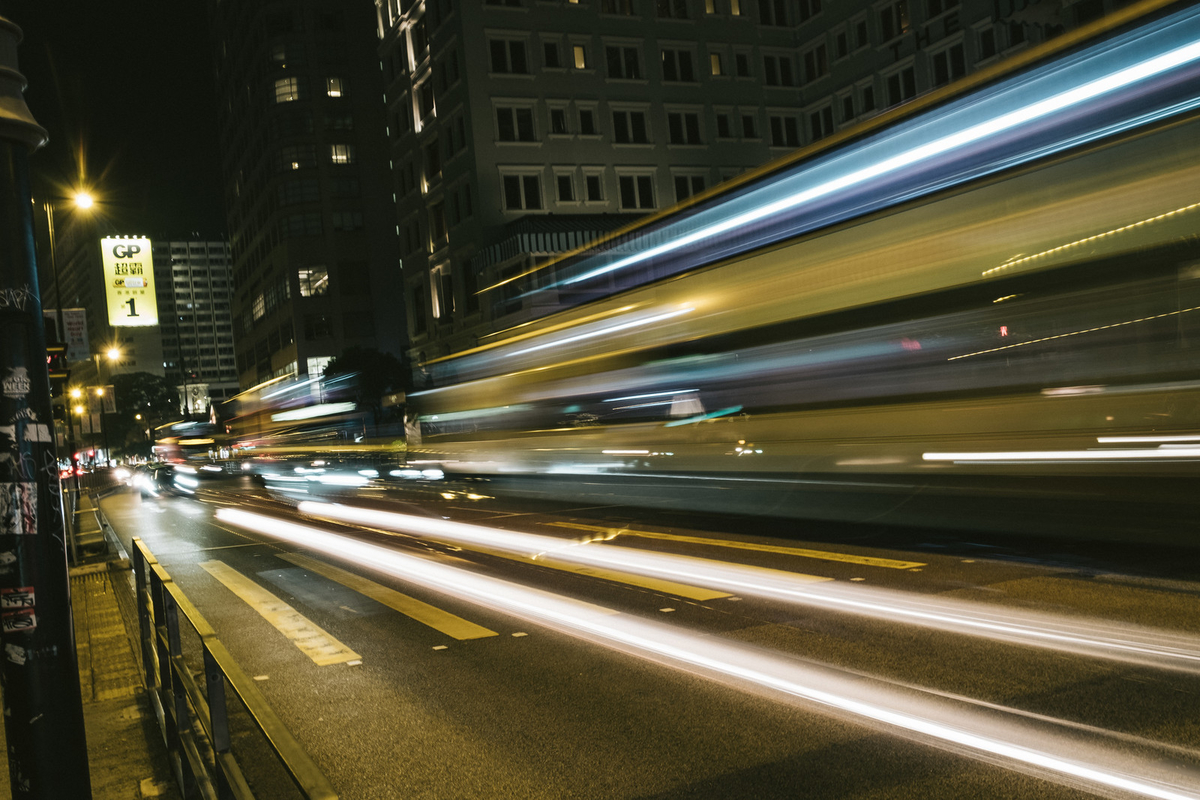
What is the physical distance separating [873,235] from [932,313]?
1.06 meters

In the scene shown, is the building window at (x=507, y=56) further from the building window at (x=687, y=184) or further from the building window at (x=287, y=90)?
the building window at (x=287, y=90)

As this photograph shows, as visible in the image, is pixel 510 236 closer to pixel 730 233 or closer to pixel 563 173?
pixel 563 173

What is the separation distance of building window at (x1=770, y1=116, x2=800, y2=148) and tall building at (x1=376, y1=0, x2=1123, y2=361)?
0.09m

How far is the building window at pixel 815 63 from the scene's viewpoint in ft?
179

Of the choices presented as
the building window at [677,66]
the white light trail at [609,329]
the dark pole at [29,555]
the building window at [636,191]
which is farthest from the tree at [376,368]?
the dark pole at [29,555]

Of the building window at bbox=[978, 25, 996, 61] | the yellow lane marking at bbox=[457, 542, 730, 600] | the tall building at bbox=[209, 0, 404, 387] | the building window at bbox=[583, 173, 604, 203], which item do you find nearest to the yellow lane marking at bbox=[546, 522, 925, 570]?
the yellow lane marking at bbox=[457, 542, 730, 600]

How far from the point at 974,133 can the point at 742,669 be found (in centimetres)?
493

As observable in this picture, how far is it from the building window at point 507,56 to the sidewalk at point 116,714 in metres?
42.0

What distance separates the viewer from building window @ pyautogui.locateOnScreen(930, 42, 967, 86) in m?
44.2

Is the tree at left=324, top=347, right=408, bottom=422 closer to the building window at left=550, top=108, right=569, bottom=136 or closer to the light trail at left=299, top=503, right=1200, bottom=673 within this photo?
the building window at left=550, top=108, right=569, bottom=136

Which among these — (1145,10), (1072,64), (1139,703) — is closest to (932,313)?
(1072,64)

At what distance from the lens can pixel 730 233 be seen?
38.4ft

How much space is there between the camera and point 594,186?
5097cm

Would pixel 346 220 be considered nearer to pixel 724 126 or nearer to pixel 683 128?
pixel 683 128
